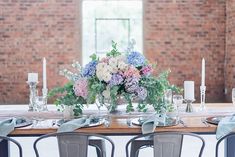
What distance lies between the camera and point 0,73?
6.51m

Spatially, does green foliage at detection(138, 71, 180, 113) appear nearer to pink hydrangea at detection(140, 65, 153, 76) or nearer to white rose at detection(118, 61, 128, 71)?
pink hydrangea at detection(140, 65, 153, 76)

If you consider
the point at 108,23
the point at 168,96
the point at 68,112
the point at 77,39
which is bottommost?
the point at 68,112

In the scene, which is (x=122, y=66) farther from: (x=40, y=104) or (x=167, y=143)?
(x=40, y=104)

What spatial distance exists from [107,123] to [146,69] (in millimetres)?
468

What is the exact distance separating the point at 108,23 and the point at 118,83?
427 centimetres

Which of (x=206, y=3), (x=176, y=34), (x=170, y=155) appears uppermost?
(x=206, y=3)

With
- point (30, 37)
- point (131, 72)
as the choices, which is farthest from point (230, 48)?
point (131, 72)

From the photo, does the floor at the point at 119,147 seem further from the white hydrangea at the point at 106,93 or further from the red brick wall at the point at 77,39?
the red brick wall at the point at 77,39

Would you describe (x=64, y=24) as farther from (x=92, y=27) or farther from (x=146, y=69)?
(x=146, y=69)

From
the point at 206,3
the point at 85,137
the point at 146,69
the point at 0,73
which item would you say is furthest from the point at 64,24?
the point at 85,137

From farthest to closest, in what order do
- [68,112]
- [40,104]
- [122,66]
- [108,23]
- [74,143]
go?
1. [108,23]
2. [40,104]
3. [68,112]
4. [122,66]
5. [74,143]

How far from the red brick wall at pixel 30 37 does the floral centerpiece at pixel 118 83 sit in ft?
12.9

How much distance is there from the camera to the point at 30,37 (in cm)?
650

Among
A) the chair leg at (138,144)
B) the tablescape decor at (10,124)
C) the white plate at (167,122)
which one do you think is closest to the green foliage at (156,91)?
the white plate at (167,122)
